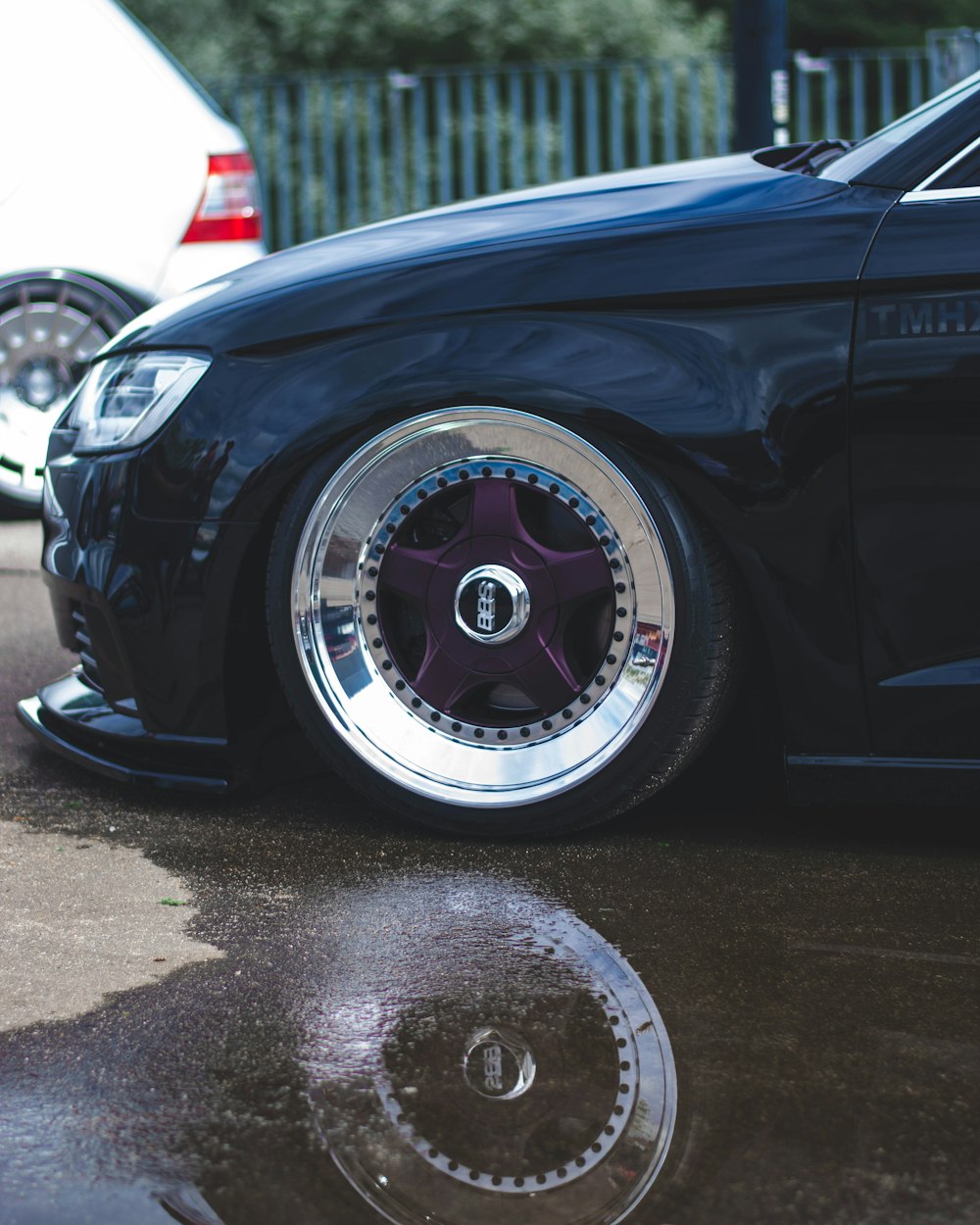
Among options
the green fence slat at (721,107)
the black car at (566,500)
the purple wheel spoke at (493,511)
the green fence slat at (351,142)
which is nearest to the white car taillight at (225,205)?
the black car at (566,500)

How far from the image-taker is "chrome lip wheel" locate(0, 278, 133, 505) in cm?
591

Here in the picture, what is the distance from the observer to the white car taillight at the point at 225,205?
19.5ft

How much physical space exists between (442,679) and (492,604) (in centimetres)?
17

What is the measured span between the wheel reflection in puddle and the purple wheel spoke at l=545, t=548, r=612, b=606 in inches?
20.1

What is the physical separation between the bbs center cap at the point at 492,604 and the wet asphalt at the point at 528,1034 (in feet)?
1.20

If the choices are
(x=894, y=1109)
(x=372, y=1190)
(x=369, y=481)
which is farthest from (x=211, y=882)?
(x=894, y=1109)

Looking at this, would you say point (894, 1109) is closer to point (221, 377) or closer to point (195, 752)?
point (195, 752)

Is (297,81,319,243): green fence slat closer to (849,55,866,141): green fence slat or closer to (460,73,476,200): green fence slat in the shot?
(460,73,476,200): green fence slat

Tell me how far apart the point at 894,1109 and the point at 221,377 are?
1.63 metres

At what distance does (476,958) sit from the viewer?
7.62ft

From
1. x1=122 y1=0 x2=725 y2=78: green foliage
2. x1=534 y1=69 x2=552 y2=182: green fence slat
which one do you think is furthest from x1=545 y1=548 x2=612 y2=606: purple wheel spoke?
x1=122 y1=0 x2=725 y2=78: green foliage

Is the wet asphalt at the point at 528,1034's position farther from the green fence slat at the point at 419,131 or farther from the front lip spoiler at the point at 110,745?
the green fence slat at the point at 419,131

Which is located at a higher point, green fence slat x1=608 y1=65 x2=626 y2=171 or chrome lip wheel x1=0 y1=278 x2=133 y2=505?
green fence slat x1=608 y1=65 x2=626 y2=171

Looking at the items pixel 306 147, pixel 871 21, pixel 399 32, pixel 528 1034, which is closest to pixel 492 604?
pixel 528 1034
